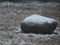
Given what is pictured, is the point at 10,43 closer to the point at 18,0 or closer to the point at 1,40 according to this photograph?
the point at 1,40

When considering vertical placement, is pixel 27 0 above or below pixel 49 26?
below

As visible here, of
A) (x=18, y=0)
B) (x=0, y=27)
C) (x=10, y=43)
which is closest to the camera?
(x=10, y=43)

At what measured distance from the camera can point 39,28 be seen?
23.9 ft

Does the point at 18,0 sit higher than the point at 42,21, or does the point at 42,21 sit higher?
the point at 42,21

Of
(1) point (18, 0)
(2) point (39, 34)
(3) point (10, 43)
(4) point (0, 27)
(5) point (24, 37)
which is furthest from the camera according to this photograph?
(1) point (18, 0)

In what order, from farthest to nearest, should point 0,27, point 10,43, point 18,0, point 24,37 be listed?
point 18,0
point 0,27
point 24,37
point 10,43

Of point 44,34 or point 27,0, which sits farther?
point 27,0

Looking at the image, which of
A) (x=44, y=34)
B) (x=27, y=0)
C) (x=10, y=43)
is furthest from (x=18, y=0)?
(x=10, y=43)

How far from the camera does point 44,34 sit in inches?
287

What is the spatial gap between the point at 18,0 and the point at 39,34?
11.4 metres

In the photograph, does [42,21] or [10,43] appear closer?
[10,43]

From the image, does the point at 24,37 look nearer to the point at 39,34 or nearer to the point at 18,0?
the point at 39,34

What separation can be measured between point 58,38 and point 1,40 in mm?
1591

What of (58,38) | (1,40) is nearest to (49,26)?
(58,38)
